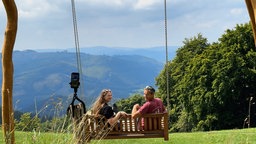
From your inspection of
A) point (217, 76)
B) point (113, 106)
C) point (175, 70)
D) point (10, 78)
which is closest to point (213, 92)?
point (217, 76)

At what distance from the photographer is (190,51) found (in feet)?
147

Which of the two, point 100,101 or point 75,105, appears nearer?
point 75,105

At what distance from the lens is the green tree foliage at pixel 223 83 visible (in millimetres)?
33188

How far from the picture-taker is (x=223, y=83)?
3312 centimetres

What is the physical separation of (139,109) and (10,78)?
2318mm

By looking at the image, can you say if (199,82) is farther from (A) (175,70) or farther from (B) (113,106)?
(B) (113,106)

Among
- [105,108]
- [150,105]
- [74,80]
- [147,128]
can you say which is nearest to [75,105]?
[74,80]

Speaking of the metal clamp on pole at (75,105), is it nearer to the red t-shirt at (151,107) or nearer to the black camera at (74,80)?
the black camera at (74,80)

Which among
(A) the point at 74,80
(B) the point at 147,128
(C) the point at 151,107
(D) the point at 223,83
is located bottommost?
(D) the point at 223,83

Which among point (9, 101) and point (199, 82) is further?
point (199, 82)

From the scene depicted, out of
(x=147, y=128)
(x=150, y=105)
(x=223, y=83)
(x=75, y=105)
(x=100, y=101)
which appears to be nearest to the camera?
(x=75, y=105)

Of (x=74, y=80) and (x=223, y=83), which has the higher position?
(x=74, y=80)

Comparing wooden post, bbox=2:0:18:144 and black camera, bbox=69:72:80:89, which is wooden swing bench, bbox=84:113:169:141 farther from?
wooden post, bbox=2:0:18:144

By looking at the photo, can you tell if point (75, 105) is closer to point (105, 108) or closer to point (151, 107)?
point (105, 108)
